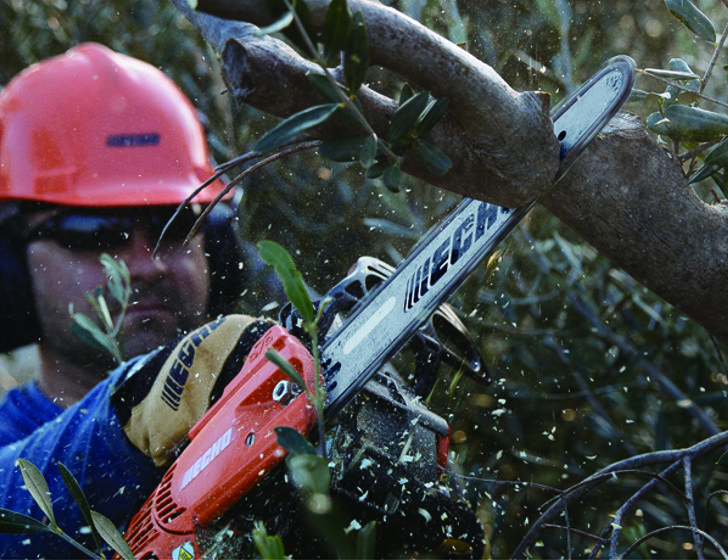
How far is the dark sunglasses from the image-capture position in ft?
6.70

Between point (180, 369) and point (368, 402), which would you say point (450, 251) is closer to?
point (368, 402)

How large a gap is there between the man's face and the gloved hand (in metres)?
0.62

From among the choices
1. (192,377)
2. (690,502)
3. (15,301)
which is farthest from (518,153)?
(15,301)

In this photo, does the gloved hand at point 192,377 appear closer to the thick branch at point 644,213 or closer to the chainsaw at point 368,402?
the chainsaw at point 368,402

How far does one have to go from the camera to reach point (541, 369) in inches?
81.0

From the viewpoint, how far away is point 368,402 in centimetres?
100

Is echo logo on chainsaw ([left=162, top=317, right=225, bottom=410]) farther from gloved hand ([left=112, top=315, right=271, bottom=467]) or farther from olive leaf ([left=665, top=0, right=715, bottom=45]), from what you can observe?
olive leaf ([left=665, top=0, right=715, bottom=45])

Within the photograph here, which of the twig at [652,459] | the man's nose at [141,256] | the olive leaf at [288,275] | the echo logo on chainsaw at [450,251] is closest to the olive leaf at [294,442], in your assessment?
the olive leaf at [288,275]

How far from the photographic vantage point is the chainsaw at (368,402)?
0.89m

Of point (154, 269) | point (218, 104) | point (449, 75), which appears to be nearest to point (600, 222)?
point (449, 75)

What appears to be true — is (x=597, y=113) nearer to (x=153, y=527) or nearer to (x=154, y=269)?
(x=153, y=527)

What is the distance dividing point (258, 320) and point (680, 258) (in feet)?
2.56

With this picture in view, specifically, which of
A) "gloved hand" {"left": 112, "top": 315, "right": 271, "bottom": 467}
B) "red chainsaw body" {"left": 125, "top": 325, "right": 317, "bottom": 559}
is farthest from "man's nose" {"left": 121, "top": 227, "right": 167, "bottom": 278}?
"red chainsaw body" {"left": 125, "top": 325, "right": 317, "bottom": 559}

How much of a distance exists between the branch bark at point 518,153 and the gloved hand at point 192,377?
0.68 m
